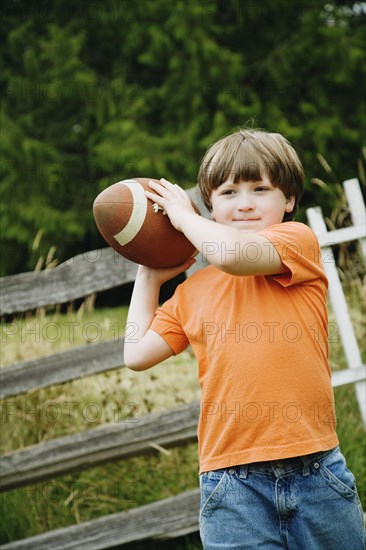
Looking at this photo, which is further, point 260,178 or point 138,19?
point 138,19

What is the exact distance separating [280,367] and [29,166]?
948cm

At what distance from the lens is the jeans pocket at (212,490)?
1556mm

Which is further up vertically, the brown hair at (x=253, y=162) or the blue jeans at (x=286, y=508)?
the brown hair at (x=253, y=162)

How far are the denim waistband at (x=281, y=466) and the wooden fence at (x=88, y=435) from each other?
1354mm

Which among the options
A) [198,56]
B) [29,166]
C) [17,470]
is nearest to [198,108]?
[198,56]

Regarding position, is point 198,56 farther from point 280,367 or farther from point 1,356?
point 280,367

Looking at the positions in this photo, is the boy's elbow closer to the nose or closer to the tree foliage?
the nose

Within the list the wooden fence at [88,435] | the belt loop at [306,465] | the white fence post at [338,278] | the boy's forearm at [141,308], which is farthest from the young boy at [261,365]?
the white fence post at [338,278]

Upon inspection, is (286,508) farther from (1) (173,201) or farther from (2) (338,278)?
(2) (338,278)

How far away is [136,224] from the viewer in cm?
174

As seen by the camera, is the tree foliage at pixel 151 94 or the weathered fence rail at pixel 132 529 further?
the tree foliage at pixel 151 94

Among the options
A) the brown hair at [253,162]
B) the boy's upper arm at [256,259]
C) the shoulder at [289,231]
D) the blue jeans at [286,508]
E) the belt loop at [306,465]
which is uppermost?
the brown hair at [253,162]

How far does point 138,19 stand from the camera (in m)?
10.3

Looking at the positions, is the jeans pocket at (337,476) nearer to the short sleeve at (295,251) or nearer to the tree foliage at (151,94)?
the short sleeve at (295,251)
